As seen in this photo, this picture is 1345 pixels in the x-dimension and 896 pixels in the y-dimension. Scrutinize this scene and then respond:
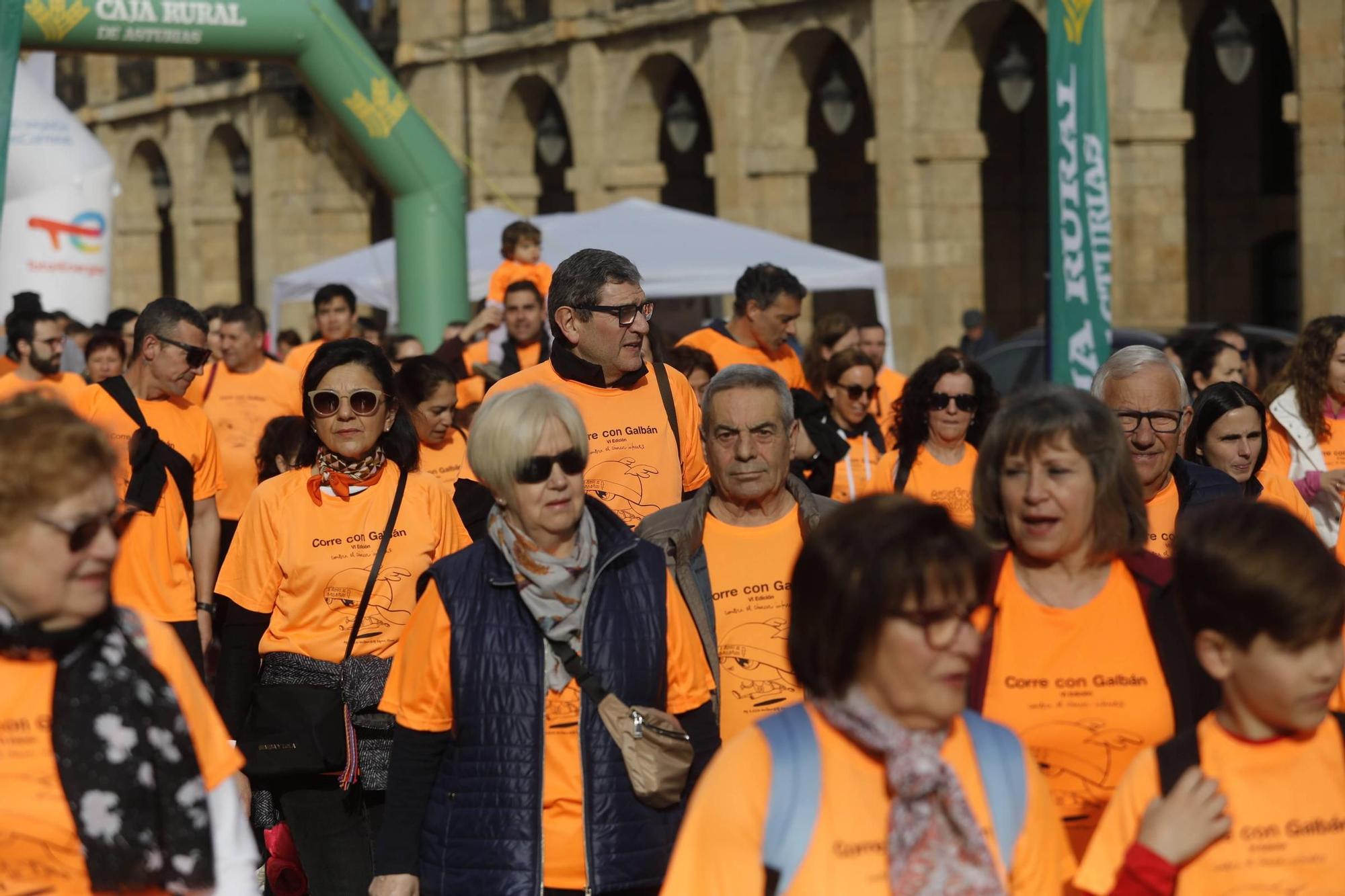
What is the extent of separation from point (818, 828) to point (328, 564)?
2669 millimetres

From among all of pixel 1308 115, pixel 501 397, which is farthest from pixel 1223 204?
pixel 501 397

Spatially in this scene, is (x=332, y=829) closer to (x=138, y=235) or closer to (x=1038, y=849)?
(x=1038, y=849)

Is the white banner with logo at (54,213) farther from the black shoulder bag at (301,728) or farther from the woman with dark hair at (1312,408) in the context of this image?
the black shoulder bag at (301,728)

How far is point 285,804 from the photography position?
17.8ft

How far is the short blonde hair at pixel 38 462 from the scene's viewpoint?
289cm

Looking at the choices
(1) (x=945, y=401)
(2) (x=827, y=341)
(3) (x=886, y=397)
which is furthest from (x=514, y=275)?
(1) (x=945, y=401)

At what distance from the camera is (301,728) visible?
520cm

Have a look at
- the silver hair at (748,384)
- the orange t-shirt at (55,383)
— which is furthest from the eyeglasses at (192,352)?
the silver hair at (748,384)

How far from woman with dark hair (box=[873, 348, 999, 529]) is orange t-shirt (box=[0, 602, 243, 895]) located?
509 cm

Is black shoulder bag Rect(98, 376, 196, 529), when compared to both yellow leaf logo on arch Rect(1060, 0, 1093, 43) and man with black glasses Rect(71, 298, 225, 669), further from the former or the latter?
yellow leaf logo on arch Rect(1060, 0, 1093, 43)

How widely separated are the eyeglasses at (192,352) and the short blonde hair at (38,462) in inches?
183

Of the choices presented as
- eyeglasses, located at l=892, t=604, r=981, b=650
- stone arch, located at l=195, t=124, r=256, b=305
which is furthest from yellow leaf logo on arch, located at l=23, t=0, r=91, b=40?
stone arch, located at l=195, t=124, r=256, b=305

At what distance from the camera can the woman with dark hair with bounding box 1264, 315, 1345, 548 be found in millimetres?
7535

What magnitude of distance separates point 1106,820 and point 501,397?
5.16ft
